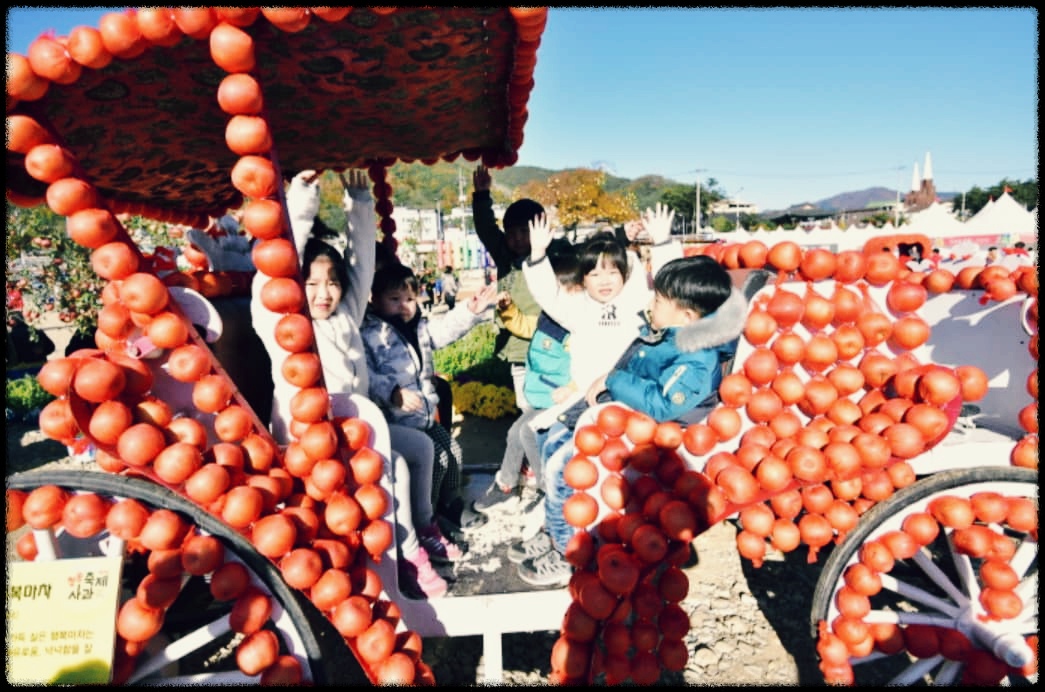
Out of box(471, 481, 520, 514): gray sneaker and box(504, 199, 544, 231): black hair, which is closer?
box(471, 481, 520, 514): gray sneaker

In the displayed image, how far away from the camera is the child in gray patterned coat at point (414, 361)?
8.59ft

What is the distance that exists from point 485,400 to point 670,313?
3.92 meters

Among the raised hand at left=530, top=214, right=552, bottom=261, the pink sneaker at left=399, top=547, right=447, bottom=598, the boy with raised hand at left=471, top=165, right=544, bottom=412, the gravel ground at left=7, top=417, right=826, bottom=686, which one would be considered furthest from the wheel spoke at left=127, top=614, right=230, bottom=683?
the raised hand at left=530, top=214, right=552, bottom=261

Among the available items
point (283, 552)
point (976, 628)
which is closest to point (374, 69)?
point (283, 552)

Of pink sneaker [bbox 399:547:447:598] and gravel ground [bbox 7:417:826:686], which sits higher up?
pink sneaker [bbox 399:547:447:598]

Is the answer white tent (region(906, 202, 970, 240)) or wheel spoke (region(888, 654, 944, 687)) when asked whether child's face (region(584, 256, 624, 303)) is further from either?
white tent (region(906, 202, 970, 240))

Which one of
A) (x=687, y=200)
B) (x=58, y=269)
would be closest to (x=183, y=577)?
(x=58, y=269)

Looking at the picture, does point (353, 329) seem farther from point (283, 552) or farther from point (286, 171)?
point (286, 171)

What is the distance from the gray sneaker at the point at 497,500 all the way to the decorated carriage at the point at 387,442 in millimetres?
786

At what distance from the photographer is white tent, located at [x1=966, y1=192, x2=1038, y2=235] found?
13.2m

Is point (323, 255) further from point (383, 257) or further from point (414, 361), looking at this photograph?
point (383, 257)

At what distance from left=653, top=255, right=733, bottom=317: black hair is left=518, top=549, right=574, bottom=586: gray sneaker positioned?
48.0 inches

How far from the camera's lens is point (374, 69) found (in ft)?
6.48

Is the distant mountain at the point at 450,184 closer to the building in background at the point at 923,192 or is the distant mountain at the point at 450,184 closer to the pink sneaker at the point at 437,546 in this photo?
the pink sneaker at the point at 437,546
